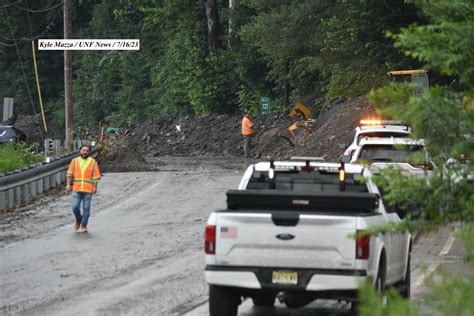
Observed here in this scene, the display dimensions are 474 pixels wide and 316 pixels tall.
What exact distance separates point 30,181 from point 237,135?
113 feet

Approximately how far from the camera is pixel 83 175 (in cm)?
2488

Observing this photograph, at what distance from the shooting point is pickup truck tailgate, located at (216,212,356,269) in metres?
13.2

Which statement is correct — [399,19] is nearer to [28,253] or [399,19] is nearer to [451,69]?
[28,253]

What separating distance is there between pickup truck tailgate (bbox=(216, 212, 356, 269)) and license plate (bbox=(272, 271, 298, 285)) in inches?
3.2

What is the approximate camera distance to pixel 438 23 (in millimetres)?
10492

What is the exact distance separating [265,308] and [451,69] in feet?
21.8

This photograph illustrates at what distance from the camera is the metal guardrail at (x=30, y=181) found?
29.3m

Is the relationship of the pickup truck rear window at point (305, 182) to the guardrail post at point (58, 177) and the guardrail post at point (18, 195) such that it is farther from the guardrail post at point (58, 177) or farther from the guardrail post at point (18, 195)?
the guardrail post at point (58, 177)

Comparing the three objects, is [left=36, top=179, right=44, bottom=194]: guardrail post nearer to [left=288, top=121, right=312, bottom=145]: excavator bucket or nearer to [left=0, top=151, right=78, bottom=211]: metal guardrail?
[left=0, top=151, right=78, bottom=211]: metal guardrail

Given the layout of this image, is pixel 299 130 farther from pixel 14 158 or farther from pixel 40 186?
pixel 40 186

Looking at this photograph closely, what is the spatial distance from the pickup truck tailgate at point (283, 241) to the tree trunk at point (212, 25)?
6482 centimetres

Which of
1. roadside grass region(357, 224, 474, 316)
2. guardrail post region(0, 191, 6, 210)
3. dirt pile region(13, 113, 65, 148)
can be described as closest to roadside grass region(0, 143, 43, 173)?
guardrail post region(0, 191, 6, 210)

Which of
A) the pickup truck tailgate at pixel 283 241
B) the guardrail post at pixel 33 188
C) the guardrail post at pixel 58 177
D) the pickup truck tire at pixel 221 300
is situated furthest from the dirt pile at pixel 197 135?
the pickup truck tailgate at pixel 283 241

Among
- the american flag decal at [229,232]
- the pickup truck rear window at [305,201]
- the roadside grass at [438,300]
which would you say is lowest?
the american flag decal at [229,232]
